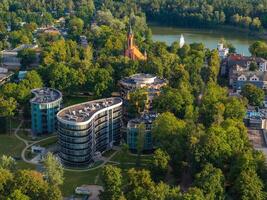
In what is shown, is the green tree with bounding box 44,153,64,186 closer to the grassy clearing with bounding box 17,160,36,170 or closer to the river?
the grassy clearing with bounding box 17,160,36,170

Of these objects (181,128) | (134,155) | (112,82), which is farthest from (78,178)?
(112,82)

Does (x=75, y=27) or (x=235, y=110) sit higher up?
(x=75, y=27)

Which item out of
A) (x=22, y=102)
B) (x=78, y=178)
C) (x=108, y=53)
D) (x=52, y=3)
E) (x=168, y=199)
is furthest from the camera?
(x=52, y=3)

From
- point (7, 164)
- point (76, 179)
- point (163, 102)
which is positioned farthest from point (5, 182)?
point (163, 102)

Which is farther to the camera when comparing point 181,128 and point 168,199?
point 181,128

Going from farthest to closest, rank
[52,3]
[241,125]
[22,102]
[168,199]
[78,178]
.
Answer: [52,3]
[22,102]
[241,125]
[78,178]
[168,199]

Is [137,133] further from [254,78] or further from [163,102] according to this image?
Answer: [254,78]

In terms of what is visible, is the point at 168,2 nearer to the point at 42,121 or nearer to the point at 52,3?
the point at 52,3
